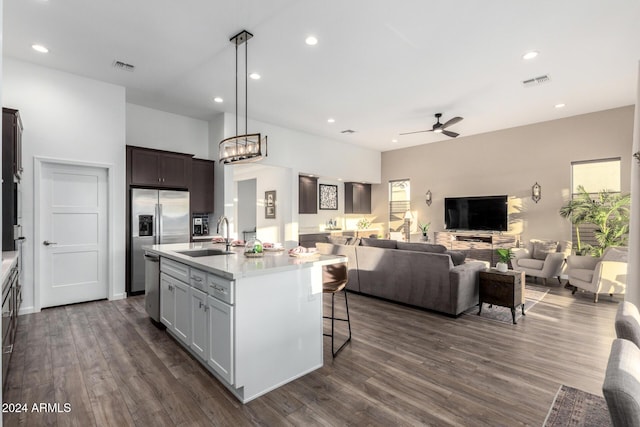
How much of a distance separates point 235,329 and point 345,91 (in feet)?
13.5

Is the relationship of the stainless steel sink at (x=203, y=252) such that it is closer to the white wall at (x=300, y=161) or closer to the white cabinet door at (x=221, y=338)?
the white cabinet door at (x=221, y=338)

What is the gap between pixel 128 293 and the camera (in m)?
5.18

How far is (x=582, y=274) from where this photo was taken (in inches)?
199

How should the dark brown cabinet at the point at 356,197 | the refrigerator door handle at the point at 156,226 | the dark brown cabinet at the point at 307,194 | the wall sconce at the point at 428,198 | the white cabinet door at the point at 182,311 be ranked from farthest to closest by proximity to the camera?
the dark brown cabinet at the point at 356,197
the wall sconce at the point at 428,198
the dark brown cabinet at the point at 307,194
the refrigerator door handle at the point at 156,226
the white cabinet door at the point at 182,311

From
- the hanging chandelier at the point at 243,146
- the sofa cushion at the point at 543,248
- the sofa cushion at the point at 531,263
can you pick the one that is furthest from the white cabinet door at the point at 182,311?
the sofa cushion at the point at 543,248

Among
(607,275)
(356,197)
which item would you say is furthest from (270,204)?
(607,275)

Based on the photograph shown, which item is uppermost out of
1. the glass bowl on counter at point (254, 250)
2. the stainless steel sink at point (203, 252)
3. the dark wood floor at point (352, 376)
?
the glass bowl on counter at point (254, 250)

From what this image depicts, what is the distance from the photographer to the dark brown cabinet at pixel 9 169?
3414 mm

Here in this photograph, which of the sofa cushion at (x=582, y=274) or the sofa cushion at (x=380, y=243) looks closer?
the sofa cushion at (x=380, y=243)

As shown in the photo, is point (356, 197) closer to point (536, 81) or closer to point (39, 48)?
point (536, 81)

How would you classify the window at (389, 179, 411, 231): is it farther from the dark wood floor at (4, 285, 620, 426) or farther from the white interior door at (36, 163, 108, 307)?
the white interior door at (36, 163, 108, 307)

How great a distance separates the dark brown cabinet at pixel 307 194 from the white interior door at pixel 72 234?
4.06 m

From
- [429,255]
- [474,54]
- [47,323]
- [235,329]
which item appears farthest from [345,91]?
[47,323]

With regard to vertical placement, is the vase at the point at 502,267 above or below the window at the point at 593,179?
below
